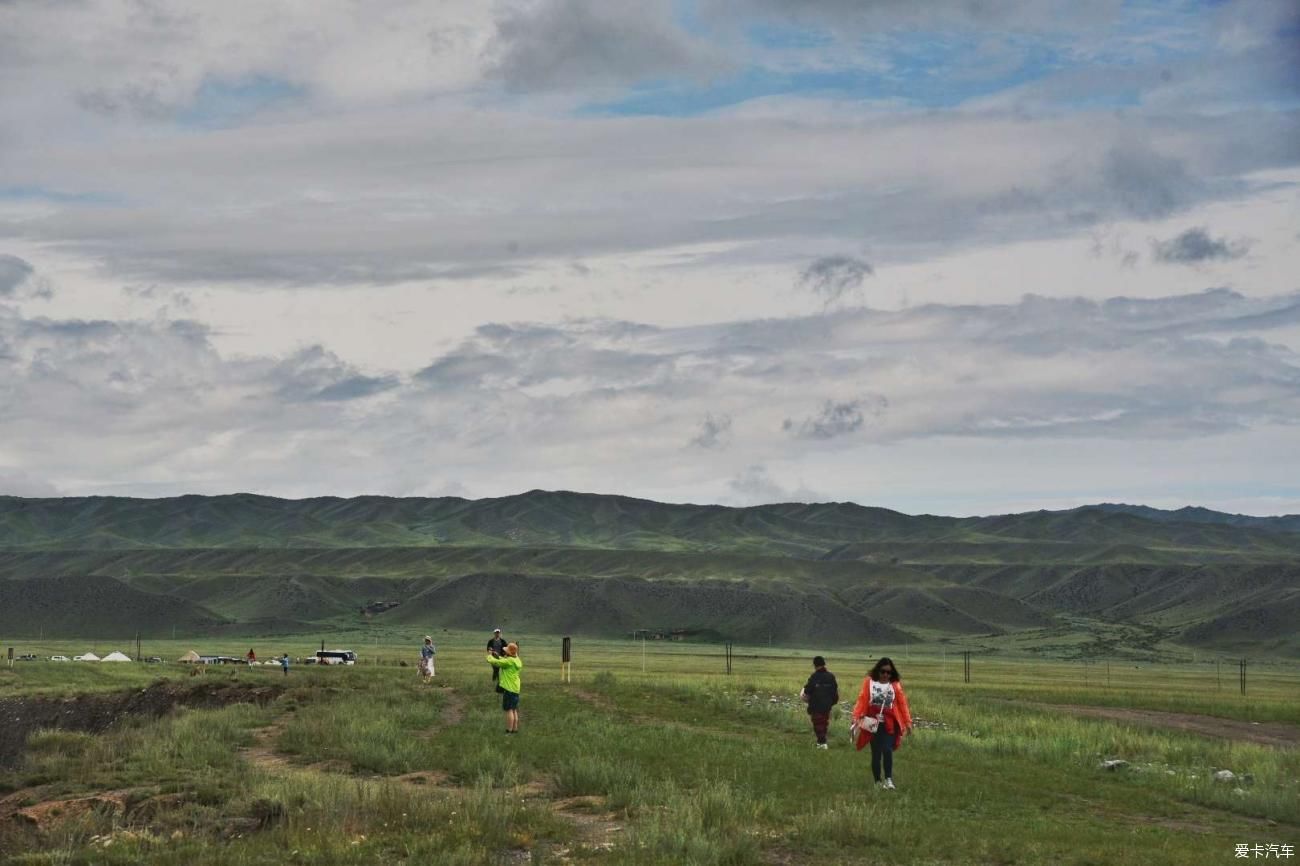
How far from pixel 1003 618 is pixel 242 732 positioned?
151 metres

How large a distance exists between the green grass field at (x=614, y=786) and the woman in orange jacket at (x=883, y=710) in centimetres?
81

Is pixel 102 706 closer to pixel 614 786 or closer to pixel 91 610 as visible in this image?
pixel 614 786

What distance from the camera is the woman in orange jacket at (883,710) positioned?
2172 centimetres

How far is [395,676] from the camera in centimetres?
4816

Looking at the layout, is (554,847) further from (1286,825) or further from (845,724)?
(845,724)

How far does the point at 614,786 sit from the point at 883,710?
419 centimetres

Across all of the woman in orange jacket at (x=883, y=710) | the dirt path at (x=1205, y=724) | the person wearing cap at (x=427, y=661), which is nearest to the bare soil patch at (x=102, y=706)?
the person wearing cap at (x=427, y=661)

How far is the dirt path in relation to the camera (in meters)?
42.2

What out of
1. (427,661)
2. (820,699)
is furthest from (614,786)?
(427,661)

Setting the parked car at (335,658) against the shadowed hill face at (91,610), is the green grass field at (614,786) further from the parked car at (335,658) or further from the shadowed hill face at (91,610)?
the shadowed hill face at (91,610)

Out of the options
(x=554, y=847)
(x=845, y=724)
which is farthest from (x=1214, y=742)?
(x=554, y=847)

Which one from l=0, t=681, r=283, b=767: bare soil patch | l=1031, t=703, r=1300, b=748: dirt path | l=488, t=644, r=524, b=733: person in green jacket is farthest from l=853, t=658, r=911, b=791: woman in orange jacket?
l=0, t=681, r=283, b=767: bare soil patch

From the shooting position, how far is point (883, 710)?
2172 cm

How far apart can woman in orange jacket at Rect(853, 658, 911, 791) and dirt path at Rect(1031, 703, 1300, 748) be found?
71.3 feet
